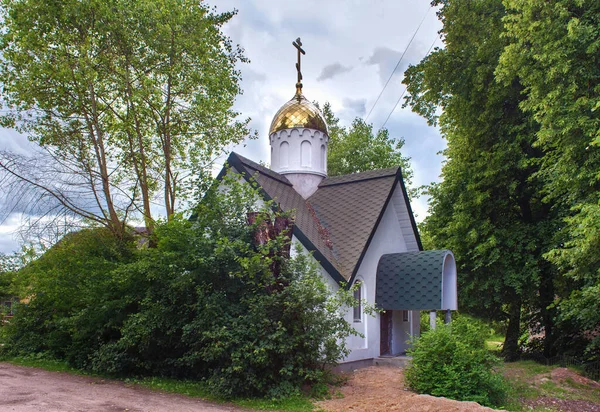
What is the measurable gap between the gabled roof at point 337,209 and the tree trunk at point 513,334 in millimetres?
4944

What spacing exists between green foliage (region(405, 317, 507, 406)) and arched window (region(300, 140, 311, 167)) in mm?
10049

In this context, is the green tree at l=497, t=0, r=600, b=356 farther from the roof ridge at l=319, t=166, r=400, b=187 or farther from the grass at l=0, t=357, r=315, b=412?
the grass at l=0, t=357, r=315, b=412

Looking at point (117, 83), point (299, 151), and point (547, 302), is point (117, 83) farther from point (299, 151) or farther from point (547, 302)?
point (547, 302)

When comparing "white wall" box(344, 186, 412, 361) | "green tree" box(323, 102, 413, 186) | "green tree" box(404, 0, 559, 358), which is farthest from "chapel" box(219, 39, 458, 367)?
"green tree" box(323, 102, 413, 186)

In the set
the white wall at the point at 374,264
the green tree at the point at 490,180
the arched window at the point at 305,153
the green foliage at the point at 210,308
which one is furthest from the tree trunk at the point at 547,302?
the arched window at the point at 305,153

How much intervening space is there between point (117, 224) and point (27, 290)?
3.61m

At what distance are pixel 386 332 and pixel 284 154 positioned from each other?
26.0ft

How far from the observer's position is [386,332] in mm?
17094

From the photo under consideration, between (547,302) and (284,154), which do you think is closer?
(547,302)

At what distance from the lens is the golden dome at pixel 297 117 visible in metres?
19.8

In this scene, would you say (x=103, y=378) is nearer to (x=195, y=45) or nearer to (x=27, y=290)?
(x=27, y=290)

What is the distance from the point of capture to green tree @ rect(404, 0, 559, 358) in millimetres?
16891

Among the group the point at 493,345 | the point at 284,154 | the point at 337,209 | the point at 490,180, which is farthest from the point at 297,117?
the point at 493,345

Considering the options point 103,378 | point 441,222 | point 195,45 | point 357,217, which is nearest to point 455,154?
point 441,222
